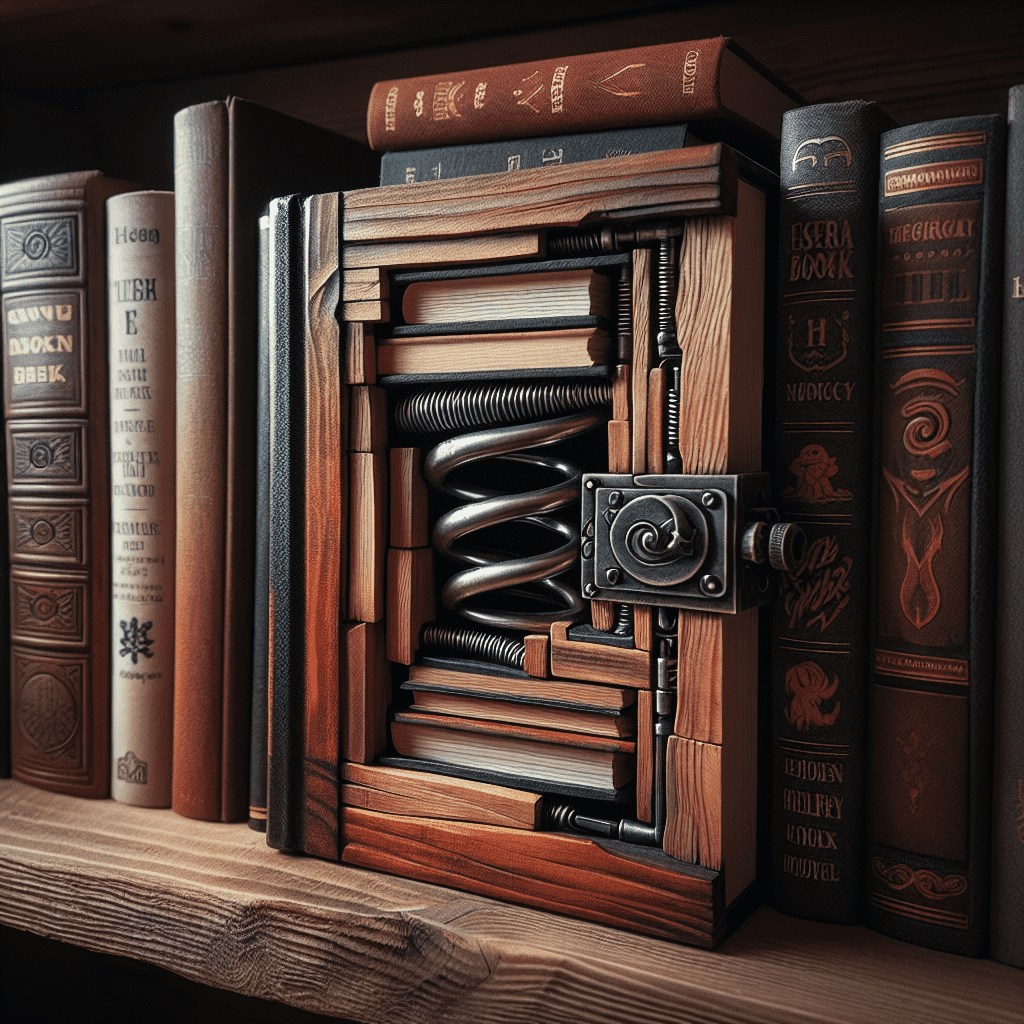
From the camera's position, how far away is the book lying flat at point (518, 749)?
0.61 meters

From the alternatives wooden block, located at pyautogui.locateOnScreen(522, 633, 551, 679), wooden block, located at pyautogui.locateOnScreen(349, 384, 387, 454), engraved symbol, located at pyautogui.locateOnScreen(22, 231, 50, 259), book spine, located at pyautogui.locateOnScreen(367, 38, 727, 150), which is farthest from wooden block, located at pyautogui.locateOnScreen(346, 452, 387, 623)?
engraved symbol, located at pyautogui.locateOnScreen(22, 231, 50, 259)

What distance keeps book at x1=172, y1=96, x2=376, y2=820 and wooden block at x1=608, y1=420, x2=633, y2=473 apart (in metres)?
0.28

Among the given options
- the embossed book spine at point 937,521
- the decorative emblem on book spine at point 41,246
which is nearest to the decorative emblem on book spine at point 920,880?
the embossed book spine at point 937,521

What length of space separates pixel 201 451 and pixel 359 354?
0.50 feet

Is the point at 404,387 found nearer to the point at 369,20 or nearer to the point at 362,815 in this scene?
the point at 362,815

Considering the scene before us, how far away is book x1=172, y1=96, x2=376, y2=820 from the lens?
0.71m

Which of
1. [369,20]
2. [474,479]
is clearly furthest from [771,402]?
[369,20]

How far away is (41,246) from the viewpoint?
2.51 ft

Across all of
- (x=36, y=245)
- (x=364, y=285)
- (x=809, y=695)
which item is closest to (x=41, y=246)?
(x=36, y=245)

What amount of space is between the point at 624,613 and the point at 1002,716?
0.21 m

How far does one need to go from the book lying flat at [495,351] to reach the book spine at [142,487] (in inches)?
7.9

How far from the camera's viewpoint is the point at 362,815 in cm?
66

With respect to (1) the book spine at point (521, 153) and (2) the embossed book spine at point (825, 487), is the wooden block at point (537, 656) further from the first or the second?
(1) the book spine at point (521, 153)

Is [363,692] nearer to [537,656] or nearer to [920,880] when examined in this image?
[537,656]
